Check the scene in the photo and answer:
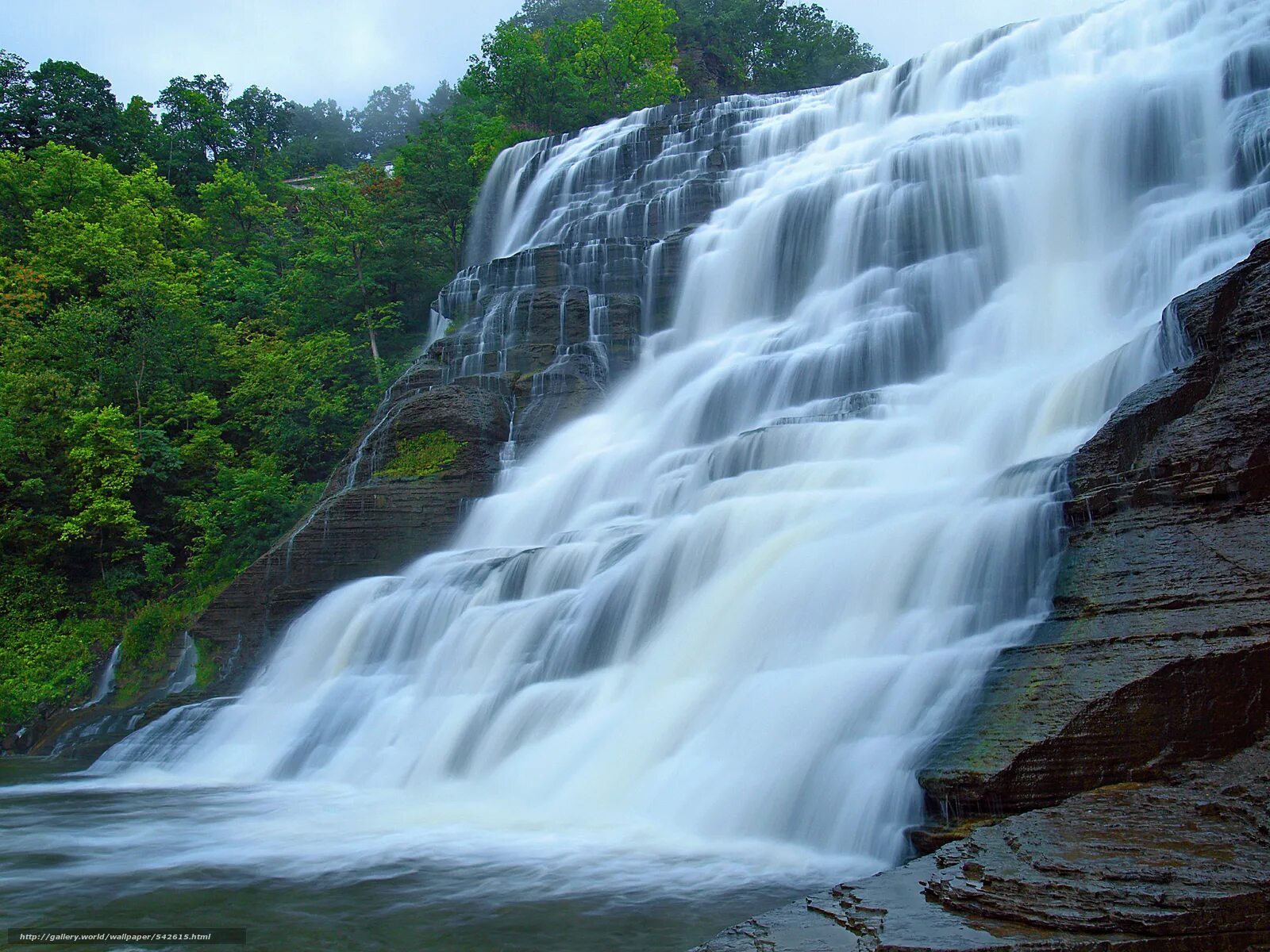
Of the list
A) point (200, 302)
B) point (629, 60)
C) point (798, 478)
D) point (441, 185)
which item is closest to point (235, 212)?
point (200, 302)

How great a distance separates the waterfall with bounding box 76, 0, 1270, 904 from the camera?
8.44 meters

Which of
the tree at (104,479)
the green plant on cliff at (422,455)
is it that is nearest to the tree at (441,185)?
the tree at (104,479)

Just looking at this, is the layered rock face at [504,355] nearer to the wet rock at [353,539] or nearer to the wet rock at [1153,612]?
the wet rock at [353,539]

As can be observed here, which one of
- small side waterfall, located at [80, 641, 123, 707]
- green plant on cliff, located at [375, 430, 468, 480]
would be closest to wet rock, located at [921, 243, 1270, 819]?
green plant on cliff, located at [375, 430, 468, 480]

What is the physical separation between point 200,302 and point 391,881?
87.3 ft

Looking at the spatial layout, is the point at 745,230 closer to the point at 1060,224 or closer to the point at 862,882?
the point at 1060,224

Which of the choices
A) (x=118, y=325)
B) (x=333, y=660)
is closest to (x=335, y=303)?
(x=118, y=325)

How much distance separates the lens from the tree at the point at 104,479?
2245 centimetres

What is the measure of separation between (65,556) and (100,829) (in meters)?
15.3

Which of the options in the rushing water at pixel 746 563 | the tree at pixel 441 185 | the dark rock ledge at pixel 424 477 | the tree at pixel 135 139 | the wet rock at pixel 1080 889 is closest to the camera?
the wet rock at pixel 1080 889

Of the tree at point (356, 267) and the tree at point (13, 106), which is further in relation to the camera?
the tree at point (13, 106)

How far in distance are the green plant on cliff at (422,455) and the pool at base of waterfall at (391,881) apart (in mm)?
9093

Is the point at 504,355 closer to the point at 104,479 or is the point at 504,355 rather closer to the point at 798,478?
the point at 104,479

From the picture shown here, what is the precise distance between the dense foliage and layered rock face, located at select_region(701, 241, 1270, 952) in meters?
13.0
